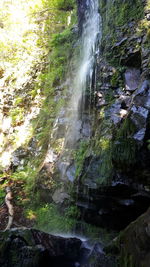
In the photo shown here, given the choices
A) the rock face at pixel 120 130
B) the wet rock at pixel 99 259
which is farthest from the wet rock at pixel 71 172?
the wet rock at pixel 99 259

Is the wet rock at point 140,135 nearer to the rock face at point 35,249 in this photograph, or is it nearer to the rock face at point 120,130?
the rock face at point 120,130

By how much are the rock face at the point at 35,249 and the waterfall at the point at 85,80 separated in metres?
2.65

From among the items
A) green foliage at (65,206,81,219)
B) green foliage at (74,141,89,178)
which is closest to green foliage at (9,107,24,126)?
green foliage at (74,141,89,178)

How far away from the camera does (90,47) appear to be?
748cm

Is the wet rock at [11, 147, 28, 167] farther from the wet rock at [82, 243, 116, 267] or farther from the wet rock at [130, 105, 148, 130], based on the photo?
the wet rock at [130, 105, 148, 130]

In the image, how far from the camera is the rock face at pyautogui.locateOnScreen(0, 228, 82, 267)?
164 inches

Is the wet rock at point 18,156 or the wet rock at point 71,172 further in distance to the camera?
the wet rock at point 18,156

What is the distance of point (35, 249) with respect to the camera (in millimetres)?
4242

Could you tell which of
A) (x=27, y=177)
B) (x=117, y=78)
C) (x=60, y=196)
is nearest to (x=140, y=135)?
(x=117, y=78)

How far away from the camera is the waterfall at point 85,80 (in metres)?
6.64

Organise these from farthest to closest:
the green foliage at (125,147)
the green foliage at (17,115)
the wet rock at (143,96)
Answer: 1. the green foliage at (17,115)
2. the wet rock at (143,96)
3. the green foliage at (125,147)

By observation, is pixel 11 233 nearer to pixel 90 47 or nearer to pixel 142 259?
pixel 142 259

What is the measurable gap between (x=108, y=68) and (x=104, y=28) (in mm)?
1615

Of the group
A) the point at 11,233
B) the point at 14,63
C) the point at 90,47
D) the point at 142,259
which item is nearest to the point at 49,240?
the point at 11,233
